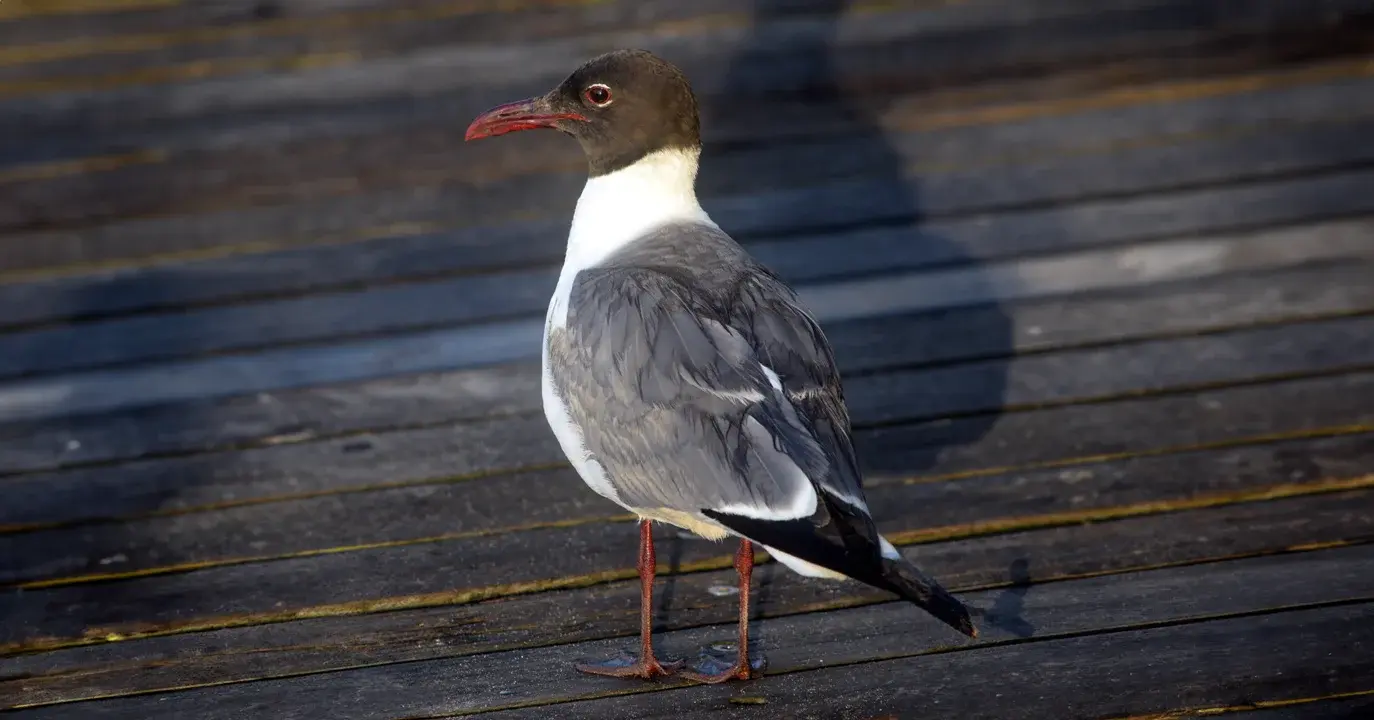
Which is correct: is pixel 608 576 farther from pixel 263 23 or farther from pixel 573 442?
pixel 263 23

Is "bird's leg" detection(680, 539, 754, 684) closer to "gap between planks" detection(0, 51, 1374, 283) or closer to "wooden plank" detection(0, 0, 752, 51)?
"gap between planks" detection(0, 51, 1374, 283)

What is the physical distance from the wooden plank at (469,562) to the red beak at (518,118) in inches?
36.8

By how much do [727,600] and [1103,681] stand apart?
823 mm

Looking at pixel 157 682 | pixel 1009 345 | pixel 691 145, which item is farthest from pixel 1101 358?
pixel 157 682

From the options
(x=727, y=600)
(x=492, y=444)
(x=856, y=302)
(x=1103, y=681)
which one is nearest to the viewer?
(x=1103, y=681)

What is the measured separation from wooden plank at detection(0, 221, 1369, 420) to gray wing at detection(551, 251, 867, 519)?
131cm

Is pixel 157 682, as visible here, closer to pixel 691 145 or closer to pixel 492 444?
pixel 492 444

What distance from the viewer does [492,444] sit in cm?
400

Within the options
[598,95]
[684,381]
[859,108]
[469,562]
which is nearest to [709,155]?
[859,108]

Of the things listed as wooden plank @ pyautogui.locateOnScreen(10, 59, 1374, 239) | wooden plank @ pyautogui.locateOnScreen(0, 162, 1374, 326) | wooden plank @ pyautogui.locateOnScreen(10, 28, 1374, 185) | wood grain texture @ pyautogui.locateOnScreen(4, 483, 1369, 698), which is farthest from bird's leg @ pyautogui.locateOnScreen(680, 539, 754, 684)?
wooden plank @ pyautogui.locateOnScreen(10, 28, 1374, 185)

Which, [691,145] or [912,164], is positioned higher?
[691,145]

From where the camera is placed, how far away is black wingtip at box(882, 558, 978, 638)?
2.56 meters

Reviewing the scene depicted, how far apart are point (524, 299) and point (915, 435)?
1397mm

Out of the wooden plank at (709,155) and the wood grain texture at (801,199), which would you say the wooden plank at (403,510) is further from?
the wooden plank at (709,155)
